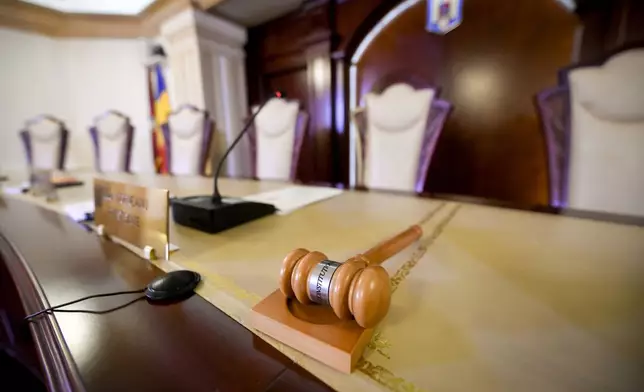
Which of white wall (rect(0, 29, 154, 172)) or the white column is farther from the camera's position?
white wall (rect(0, 29, 154, 172))

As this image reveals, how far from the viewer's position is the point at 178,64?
3260 millimetres

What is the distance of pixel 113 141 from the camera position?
247 centimetres

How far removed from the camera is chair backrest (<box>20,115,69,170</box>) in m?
2.61

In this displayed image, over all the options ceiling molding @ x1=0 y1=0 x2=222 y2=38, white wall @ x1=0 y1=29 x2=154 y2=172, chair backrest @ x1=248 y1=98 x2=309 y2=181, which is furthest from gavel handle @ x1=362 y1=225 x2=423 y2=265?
white wall @ x1=0 y1=29 x2=154 y2=172

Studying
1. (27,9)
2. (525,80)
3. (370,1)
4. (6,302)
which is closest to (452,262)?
(6,302)

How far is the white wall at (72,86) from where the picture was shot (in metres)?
3.30

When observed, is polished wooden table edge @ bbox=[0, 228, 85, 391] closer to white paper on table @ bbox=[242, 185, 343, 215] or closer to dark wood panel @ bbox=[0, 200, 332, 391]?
dark wood panel @ bbox=[0, 200, 332, 391]

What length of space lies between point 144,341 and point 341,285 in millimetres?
191

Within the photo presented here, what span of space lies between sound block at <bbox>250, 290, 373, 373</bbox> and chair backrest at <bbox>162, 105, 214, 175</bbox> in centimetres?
177

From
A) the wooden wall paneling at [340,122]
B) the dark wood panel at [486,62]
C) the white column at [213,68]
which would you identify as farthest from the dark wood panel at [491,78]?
the white column at [213,68]

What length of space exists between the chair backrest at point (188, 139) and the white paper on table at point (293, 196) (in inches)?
40.9

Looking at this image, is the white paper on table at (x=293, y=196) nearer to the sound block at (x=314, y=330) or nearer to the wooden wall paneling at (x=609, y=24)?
the sound block at (x=314, y=330)

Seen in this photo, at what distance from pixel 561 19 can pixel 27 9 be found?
4866 mm

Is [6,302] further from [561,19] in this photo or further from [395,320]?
[561,19]
